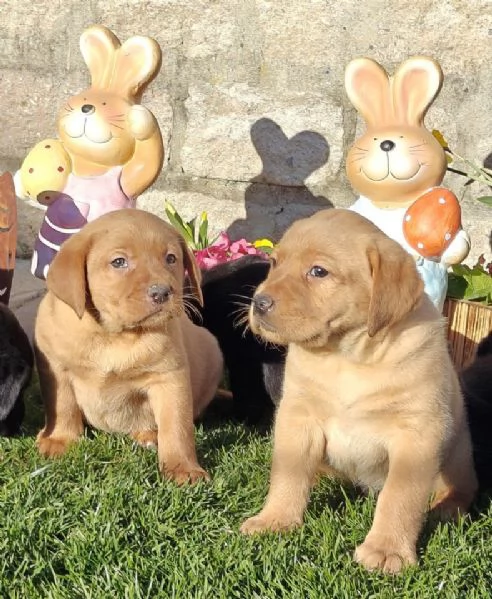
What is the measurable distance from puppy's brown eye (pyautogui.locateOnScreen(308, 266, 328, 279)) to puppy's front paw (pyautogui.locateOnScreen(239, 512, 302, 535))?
2.48ft

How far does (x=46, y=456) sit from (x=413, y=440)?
1.40 meters

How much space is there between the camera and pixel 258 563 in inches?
102

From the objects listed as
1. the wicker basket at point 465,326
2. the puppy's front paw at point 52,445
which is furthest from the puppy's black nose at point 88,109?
the wicker basket at point 465,326

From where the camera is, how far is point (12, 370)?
134 inches

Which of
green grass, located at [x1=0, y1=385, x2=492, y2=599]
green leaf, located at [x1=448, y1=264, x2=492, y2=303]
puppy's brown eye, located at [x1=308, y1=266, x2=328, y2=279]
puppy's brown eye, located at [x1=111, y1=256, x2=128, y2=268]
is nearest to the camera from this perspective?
green grass, located at [x1=0, y1=385, x2=492, y2=599]

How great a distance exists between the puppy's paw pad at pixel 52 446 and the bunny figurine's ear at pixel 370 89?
1868 mm

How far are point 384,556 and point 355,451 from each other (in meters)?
0.35

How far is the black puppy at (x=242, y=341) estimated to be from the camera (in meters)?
3.76

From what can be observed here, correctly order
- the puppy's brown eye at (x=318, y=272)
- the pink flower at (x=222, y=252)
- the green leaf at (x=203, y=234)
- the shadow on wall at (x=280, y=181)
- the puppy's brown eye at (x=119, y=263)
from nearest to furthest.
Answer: the puppy's brown eye at (x=318, y=272) → the puppy's brown eye at (x=119, y=263) → the pink flower at (x=222, y=252) → the green leaf at (x=203, y=234) → the shadow on wall at (x=280, y=181)

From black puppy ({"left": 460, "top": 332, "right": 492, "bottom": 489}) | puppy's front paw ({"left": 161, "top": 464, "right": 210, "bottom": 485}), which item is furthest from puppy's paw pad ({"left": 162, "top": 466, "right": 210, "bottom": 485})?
black puppy ({"left": 460, "top": 332, "right": 492, "bottom": 489})

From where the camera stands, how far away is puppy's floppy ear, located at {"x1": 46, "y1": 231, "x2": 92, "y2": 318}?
3.06 m

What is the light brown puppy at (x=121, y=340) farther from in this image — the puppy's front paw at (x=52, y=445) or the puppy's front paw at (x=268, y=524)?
the puppy's front paw at (x=268, y=524)

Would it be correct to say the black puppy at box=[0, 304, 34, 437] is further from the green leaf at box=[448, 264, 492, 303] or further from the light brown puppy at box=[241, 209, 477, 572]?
the green leaf at box=[448, 264, 492, 303]

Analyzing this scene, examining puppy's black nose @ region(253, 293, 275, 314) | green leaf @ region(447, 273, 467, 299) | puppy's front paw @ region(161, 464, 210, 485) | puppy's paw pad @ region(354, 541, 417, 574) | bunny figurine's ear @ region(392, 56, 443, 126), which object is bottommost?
puppy's front paw @ region(161, 464, 210, 485)
